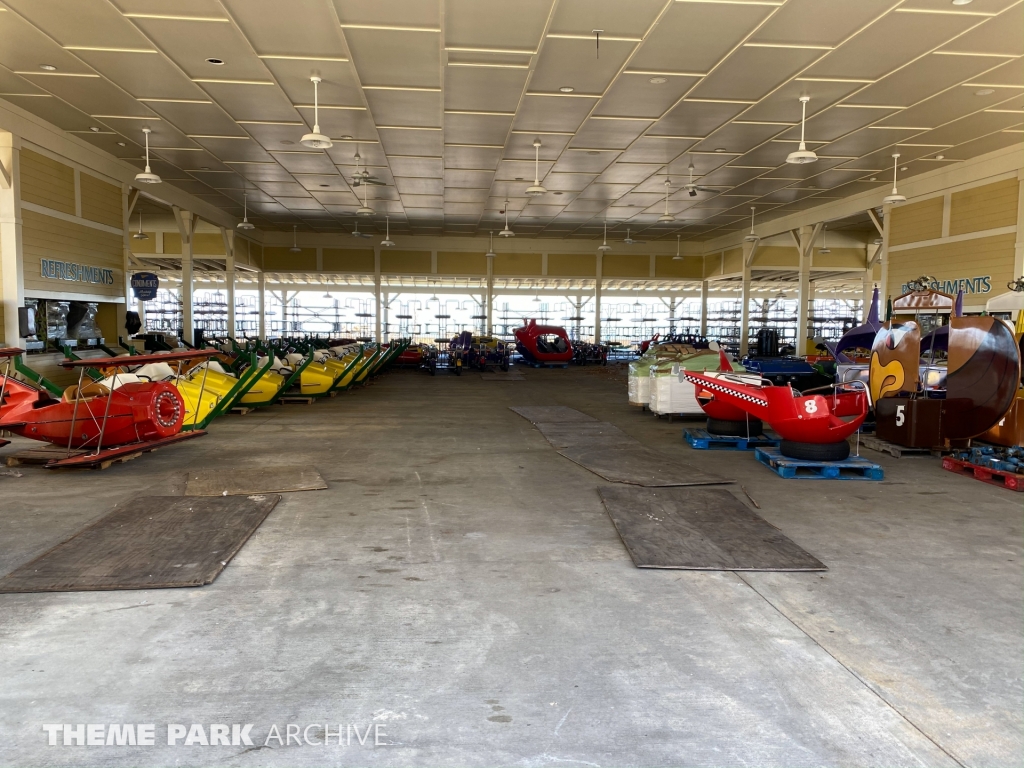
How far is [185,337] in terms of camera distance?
63.1 feet

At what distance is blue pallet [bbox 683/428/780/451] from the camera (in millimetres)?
9203

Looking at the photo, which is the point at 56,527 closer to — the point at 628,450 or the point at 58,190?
the point at 628,450

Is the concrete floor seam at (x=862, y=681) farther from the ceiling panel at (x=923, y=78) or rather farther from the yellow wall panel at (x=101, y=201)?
the yellow wall panel at (x=101, y=201)

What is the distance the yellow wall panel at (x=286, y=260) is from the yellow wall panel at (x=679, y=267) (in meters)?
15.4

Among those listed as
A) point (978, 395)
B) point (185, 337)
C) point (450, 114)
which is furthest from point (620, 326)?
point (978, 395)

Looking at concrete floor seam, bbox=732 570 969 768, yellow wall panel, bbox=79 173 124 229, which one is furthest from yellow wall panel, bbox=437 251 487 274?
concrete floor seam, bbox=732 570 969 768

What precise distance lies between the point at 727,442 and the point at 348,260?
22709 mm

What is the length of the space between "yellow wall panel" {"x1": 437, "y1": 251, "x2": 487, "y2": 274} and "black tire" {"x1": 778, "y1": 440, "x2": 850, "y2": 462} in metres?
22.5

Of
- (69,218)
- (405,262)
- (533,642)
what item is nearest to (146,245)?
(405,262)

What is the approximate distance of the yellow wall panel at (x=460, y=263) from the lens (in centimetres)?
2894

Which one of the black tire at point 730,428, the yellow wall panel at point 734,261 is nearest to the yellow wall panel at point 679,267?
the yellow wall panel at point 734,261

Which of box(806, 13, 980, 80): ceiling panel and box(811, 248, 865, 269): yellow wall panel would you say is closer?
box(806, 13, 980, 80): ceiling panel

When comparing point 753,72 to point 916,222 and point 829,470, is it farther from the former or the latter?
point 916,222

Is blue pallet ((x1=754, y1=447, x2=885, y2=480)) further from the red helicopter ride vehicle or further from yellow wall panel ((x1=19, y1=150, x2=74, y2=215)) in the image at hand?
yellow wall panel ((x1=19, y1=150, x2=74, y2=215))
